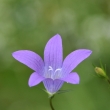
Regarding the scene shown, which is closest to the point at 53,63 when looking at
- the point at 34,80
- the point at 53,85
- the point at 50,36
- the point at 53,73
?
the point at 53,73

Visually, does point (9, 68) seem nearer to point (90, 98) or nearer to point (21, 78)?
point (21, 78)

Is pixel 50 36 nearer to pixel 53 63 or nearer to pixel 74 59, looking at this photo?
pixel 53 63

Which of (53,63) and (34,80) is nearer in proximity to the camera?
(34,80)

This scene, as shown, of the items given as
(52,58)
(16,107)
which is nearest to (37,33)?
(16,107)

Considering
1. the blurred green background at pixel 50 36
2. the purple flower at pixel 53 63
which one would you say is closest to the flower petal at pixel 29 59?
the purple flower at pixel 53 63

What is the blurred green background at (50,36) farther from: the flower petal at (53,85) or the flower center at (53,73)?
the flower petal at (53,85)

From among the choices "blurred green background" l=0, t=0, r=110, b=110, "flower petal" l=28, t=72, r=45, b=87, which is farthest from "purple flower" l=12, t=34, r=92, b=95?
"blurred green background" l=0, t=0, r=110, b=110

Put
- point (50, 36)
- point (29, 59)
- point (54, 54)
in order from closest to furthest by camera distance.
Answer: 1. point (29, 59)
2. point (54, 54)
3. point (50, 36)
